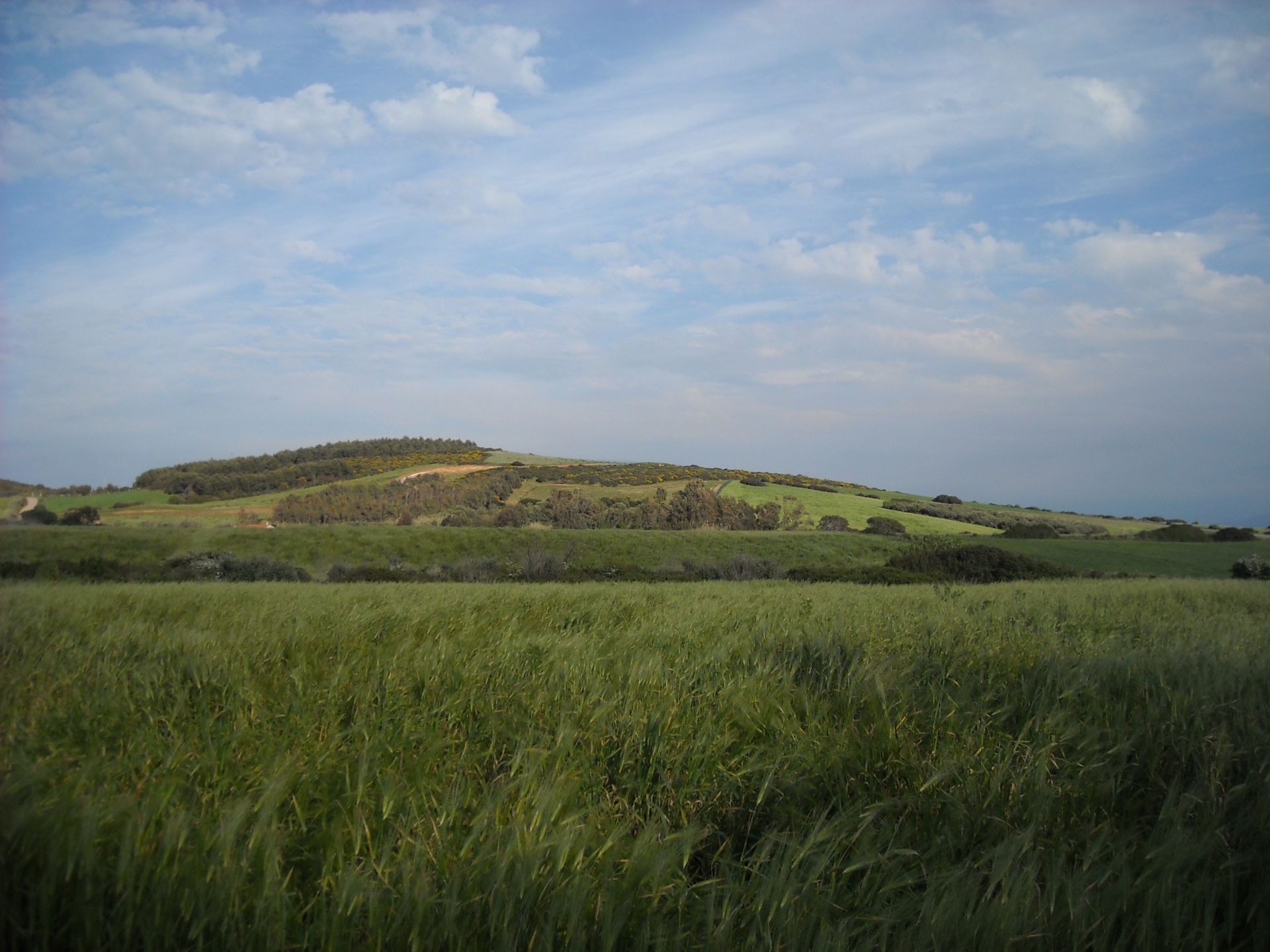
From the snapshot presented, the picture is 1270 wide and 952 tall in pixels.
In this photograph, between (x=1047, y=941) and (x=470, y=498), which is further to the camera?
(x=470, y=498)

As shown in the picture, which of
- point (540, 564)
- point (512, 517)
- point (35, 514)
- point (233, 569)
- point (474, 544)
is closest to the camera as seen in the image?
point (35, 514)

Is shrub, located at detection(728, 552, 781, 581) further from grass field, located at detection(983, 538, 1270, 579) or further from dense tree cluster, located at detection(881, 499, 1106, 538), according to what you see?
dense tree cluster, located at detection(881, 499, 1106, 538)

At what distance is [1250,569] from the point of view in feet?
87.2

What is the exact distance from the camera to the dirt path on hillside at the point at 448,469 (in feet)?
201

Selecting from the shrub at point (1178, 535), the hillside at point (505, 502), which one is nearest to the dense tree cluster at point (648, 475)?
the hillside at point (505, 502)

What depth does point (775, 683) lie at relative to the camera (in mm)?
4012

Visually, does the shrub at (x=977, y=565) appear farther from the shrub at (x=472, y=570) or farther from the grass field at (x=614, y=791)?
the grass field at (x=614, y=791)

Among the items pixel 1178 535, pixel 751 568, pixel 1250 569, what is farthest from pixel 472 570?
pixel 1178 535

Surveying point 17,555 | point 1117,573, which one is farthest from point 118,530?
point 1117,573

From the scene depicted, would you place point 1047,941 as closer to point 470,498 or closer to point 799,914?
point 799,914

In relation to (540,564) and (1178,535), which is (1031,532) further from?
(540,564)

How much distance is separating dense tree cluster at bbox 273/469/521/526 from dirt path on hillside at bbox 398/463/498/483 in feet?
4.13

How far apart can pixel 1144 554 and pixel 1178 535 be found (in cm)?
1437

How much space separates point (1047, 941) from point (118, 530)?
120ft
